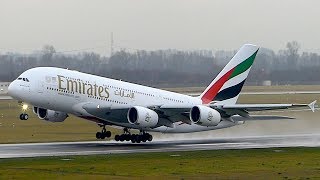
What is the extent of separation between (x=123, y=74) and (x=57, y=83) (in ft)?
187

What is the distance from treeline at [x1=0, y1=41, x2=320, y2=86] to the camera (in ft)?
354

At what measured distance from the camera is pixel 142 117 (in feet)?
157

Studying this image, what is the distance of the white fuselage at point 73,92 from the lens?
47375mm

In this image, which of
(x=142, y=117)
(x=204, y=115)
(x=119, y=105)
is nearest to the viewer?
(x=142, y=117)

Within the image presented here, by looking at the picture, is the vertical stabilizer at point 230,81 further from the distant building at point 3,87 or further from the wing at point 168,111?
the distant building at point 3,87

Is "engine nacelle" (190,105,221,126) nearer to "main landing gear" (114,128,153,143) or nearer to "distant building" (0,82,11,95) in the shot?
"main landing gear" (114,128,153,143)

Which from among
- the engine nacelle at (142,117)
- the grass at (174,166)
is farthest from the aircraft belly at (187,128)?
the grass at (174,166)

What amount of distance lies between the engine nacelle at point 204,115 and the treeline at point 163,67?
53.9 meters

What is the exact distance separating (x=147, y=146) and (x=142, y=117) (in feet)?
6.43

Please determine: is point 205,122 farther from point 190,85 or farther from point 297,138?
point 190,85

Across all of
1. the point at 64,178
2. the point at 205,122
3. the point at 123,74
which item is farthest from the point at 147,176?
the point at 123,74

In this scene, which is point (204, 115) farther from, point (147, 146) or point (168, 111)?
point (147, 146)

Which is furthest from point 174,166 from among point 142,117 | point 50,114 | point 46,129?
point 46,129

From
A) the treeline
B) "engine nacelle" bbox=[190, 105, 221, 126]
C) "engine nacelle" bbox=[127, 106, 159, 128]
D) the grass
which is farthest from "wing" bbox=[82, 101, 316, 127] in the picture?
the treeline
